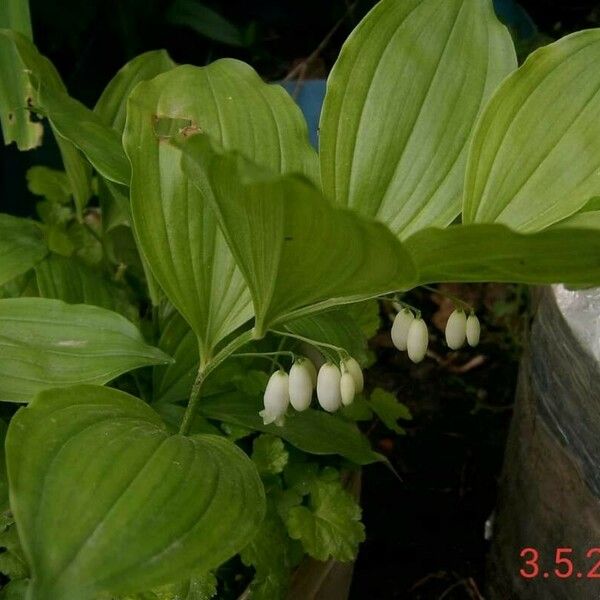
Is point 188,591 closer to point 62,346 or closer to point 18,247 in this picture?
point 62,346

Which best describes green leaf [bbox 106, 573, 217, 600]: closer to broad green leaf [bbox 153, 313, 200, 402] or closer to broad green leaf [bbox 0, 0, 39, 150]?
broad green leaf [bbox 153, 313, 200, 402]

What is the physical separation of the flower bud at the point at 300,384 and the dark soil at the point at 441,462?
0.85 metres

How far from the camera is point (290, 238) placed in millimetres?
700

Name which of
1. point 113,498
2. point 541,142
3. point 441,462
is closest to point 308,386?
point 113,498

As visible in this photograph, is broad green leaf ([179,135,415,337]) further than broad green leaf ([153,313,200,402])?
No

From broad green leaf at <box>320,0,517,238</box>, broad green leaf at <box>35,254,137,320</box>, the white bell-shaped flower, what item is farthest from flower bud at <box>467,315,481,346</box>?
broad green leaf at <box>35,254,137,320</box>

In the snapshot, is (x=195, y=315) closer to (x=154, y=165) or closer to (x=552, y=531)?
(x=154, y=165)

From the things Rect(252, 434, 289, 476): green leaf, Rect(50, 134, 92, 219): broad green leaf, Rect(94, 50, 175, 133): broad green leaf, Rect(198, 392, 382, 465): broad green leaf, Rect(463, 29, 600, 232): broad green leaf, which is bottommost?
Rect(252, 434, 289, 476): green leaf

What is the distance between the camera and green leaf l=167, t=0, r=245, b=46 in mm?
2025

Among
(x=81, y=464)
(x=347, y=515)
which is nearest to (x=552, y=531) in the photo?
(x=347, y=515)

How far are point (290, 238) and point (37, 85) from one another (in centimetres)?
57

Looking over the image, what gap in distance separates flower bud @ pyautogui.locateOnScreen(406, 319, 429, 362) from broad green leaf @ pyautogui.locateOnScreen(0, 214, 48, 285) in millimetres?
542

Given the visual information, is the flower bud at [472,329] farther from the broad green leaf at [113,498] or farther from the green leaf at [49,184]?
the green leaf at [49,184]

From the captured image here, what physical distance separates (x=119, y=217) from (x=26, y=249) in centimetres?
20
